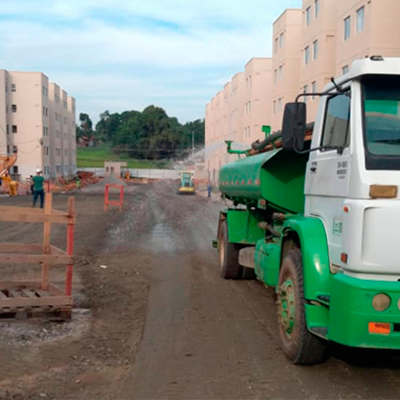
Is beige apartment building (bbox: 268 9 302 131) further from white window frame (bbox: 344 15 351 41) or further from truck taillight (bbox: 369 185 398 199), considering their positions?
truck taillight (bbox: 369 185 398 199)

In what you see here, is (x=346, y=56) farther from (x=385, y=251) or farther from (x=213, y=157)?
(x=213, y=157)

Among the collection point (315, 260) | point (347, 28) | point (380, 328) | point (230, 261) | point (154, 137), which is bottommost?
point (230, 261)

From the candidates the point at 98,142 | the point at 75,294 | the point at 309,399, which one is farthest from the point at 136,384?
the point at 98,142

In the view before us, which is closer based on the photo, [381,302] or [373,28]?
[381,302]

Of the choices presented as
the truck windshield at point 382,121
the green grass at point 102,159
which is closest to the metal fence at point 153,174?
the green grass at point 102,159

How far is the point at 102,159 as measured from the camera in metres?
117

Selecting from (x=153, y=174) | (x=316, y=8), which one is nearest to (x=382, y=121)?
(x=316, y=8)

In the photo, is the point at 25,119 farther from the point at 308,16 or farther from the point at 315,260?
the point at 315,260

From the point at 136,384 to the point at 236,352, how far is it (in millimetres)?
1334

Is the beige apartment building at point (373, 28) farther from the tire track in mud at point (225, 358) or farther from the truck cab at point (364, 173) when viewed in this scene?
the truck cab at point (364, 173)

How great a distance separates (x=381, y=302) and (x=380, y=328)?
22 cm

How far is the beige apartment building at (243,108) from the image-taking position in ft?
177

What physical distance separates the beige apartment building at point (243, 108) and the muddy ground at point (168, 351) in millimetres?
32807

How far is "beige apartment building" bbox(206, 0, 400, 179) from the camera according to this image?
2655cm
